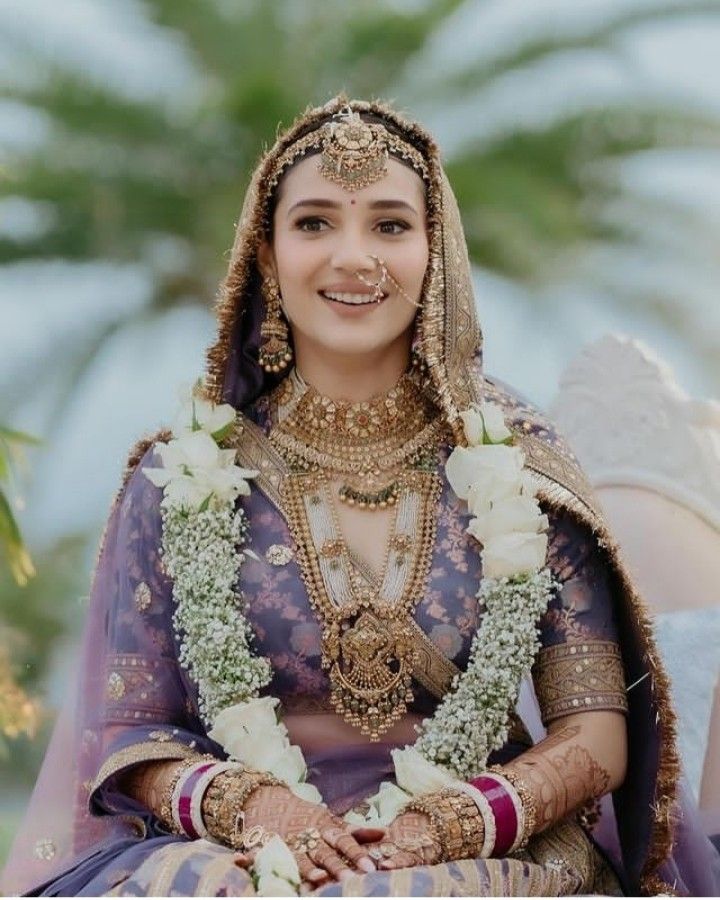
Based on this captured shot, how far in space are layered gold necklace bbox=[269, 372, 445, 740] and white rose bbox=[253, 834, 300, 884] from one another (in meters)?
0.42

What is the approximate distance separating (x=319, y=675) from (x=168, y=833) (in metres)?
0.35

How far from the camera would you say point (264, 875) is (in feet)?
7.79

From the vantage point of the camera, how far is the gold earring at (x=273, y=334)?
9.78ft

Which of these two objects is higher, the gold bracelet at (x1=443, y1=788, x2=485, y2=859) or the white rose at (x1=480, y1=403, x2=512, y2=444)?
the white rose at (x1=480, y1=403, x2=512, y2=444)

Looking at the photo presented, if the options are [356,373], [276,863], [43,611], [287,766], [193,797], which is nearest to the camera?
[276,863]

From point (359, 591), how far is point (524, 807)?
1.51ft

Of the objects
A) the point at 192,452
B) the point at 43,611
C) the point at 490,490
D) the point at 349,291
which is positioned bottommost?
the point at 490,490

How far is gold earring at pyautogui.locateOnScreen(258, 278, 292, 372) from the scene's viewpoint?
298 cm

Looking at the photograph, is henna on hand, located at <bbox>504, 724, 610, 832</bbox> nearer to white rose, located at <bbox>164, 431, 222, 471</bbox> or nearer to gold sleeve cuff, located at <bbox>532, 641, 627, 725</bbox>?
gold sleeve cuff, located at <bbox>532, 641, 627, 725</bbox>

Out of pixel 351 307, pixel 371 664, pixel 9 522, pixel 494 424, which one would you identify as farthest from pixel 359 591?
pixel 9 522

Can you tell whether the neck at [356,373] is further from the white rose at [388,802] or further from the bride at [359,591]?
the white rose at [388,802]

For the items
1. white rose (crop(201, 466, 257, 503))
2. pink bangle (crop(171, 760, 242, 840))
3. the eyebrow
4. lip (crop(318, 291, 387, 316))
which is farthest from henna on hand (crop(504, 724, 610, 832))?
the eyebrow

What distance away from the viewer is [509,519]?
9.15ft

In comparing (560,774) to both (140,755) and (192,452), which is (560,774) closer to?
(140,755)
